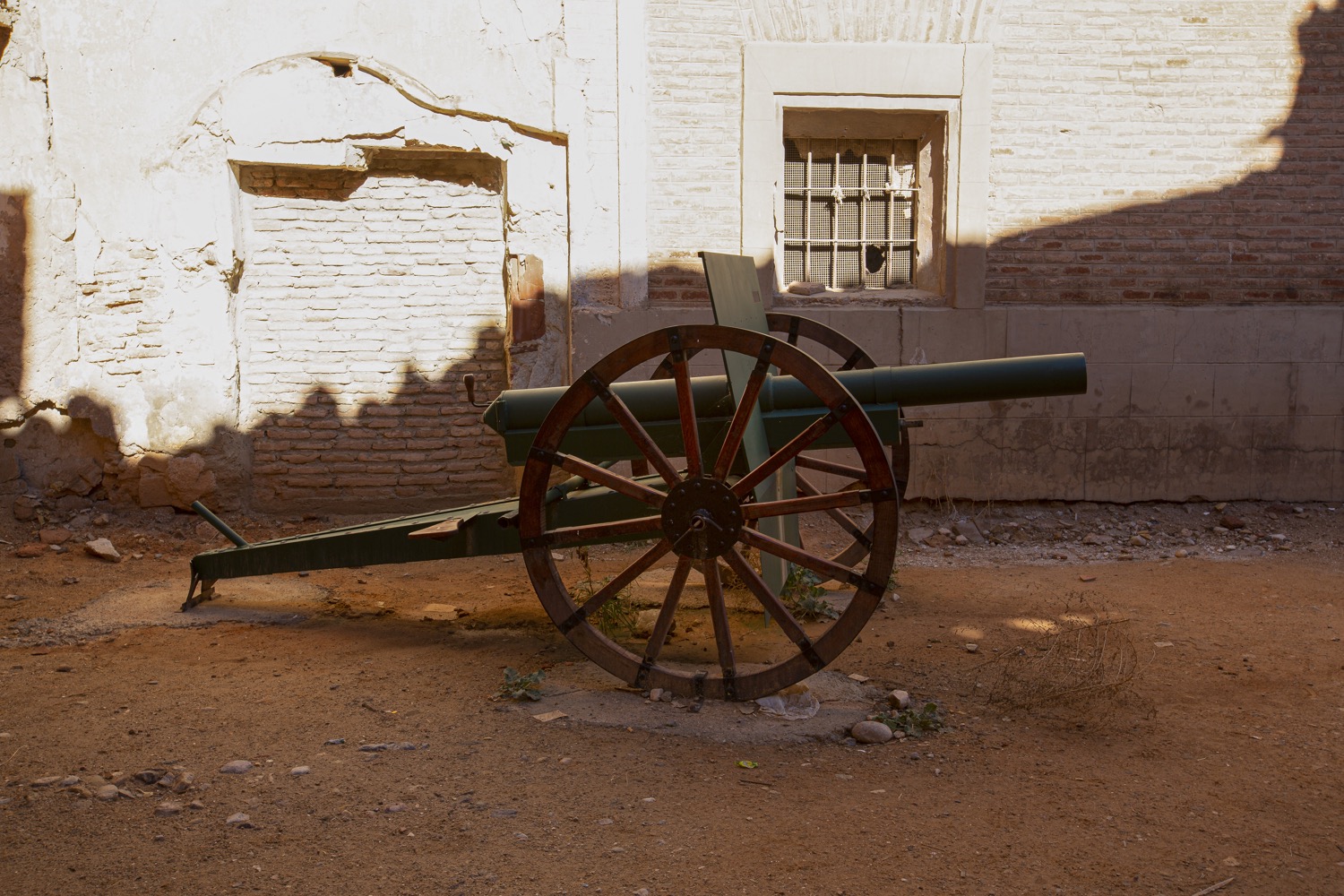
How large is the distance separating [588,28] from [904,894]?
5270 mm

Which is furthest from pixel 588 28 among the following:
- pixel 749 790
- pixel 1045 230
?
pixel 749 790

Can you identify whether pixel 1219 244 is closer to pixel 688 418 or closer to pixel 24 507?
pixel 688 418

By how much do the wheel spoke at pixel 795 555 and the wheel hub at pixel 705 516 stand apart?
→ 51 mm

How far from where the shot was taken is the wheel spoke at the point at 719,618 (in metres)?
3.51

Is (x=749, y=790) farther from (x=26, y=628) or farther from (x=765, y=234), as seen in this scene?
(x=765, y=234)

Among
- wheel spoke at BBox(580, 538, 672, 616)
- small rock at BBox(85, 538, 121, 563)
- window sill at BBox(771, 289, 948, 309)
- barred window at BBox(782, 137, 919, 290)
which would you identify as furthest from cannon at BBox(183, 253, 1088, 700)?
barred window at BBox(782, 137, 919, 290)

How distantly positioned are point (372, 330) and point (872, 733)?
4.48 meters

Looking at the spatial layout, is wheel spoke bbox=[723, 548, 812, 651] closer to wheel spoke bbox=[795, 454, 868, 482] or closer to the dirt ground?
the dirt ground

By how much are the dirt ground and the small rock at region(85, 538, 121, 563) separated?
63 centimetres

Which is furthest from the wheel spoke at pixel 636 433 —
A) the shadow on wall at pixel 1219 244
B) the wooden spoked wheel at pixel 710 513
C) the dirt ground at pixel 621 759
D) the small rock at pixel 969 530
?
the shadow on wall at pixel 1219 244

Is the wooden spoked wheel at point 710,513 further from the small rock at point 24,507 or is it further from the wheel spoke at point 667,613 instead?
the small rock at point 24,507

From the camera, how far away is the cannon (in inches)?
135

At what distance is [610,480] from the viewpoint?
3.57m

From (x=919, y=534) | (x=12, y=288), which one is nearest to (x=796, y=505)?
(x=919, y=534)
